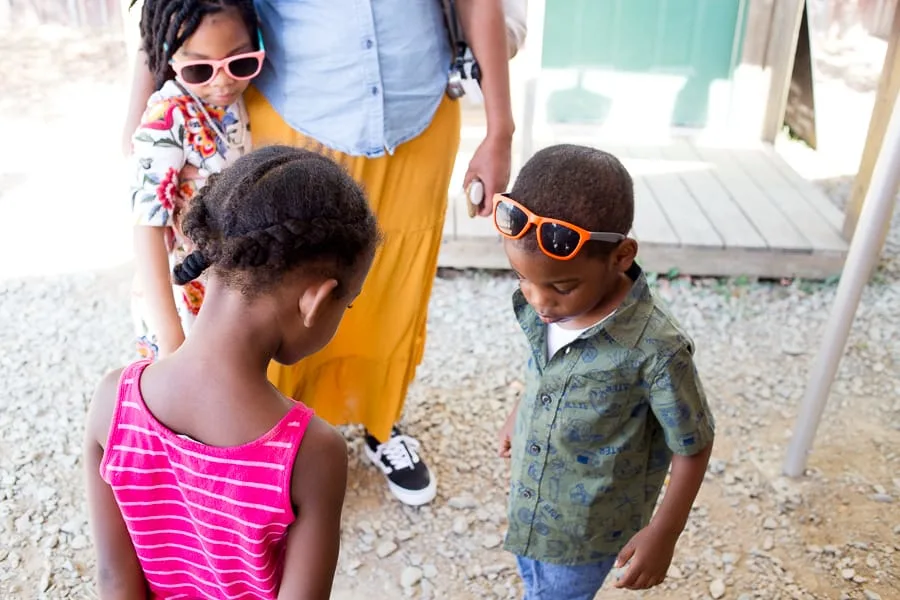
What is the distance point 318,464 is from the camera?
1077 millimetres

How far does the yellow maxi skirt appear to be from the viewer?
1.94 m

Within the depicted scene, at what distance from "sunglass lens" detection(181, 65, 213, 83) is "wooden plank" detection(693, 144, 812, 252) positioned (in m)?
2.83

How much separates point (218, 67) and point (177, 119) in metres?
0.13

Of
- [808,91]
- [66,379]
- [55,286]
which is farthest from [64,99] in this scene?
[808,91]

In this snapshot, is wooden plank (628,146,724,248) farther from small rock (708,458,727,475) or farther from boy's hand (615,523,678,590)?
boy's hand (615,523,678,590)

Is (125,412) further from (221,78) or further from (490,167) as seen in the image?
(490,167)

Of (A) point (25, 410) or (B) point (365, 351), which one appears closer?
(B) point (365, 351)

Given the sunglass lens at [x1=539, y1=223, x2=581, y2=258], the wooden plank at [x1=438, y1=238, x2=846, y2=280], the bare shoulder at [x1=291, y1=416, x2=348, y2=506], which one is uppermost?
the sunglass lens at [x1=539, y1=223, x2=581, y2=258]

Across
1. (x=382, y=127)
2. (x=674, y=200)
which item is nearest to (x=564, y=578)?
(x=382, y=127)

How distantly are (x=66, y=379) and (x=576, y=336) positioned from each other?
7.44 feet

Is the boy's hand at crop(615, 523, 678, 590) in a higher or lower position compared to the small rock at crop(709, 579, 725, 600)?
higher

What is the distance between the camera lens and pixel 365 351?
2.23 meters

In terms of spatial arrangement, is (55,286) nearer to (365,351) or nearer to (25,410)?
(25,410)

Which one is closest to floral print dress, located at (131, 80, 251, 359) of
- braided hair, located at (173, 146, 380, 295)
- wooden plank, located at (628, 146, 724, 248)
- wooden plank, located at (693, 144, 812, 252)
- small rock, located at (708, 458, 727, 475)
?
braided hair, located at (173, 146, 380, 295)
